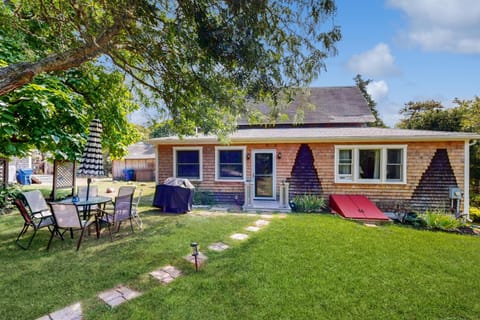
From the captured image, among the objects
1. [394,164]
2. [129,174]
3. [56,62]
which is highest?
[56,62]

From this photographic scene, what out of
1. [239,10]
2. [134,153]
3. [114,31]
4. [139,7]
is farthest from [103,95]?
[134,153]

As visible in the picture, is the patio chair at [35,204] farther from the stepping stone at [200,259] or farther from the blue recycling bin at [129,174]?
the blue recycling bin at [129,174]

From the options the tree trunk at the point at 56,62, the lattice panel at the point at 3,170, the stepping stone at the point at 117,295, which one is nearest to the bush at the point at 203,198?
the stepping stone at the point at 117,295

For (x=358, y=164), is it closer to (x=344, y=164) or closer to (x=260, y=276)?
(x=344, y=164)

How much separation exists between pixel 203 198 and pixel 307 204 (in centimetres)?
391

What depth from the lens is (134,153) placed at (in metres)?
21.5

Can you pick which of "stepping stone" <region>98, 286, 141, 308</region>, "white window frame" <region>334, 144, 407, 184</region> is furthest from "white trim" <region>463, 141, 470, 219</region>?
"stepping stone" <region>98, 286, 141, 308</region>

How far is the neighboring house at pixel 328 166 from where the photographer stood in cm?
762

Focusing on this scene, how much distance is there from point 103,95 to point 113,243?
15.4 ft

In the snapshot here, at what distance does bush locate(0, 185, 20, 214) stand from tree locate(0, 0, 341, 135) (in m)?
5.46

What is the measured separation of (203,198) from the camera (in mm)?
8844

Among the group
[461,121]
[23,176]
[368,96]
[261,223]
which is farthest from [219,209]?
[368,96]

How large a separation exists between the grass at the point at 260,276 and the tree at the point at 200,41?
9.53 ft

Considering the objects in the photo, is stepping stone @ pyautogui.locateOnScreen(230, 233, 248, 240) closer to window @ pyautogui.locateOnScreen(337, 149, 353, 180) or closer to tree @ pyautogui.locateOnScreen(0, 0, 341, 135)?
tree @ pyautogui.locateOnScreen(0, 0, 341, 135)
